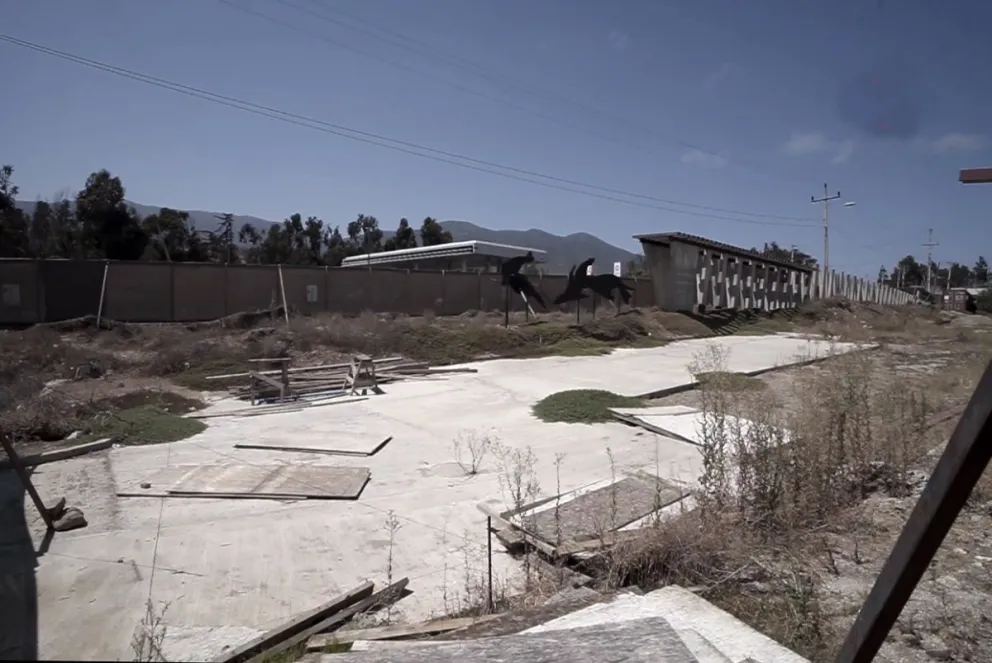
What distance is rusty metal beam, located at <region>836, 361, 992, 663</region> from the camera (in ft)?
5.57

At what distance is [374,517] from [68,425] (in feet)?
17.4

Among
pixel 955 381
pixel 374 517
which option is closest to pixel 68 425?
pixel 374 517

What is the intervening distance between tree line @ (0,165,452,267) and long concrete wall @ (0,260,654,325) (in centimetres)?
122

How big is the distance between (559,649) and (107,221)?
27.5m

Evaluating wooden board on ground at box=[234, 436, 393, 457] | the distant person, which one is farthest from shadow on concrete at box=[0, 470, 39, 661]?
the distant person

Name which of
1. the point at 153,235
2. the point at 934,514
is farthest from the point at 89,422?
the point at 153,235

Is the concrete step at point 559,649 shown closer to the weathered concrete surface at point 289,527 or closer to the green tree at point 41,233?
the weathered concrete surface at point 289,527

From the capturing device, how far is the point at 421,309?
25.0 m

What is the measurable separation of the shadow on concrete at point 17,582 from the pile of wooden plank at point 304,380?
19.4 ft

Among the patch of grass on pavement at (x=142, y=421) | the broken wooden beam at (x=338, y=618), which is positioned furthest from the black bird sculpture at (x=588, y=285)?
the broken wooden beam at (x=338, y=618)

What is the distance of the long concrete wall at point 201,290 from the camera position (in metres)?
17.7

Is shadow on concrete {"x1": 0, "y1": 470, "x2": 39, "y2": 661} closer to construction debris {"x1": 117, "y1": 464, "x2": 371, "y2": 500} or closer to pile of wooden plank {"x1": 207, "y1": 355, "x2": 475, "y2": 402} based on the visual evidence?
construction debris {"x1": 117, "y1": 464, "x2": 371, "y2": 500}

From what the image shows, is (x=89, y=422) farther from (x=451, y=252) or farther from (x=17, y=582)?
(x=451, y=252)

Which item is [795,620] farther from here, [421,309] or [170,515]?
[421,309]
